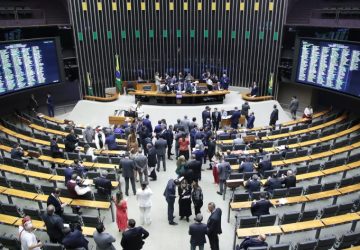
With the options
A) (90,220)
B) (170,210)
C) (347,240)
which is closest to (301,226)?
→ (347,240)

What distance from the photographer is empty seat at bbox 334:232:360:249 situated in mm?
7004

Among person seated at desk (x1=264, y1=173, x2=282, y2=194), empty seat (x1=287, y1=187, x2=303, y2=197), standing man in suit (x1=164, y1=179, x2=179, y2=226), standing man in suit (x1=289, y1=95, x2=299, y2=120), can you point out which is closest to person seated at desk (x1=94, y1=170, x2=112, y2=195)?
standing man in suit (x1=164, y1=179, x2=179, y2=226)

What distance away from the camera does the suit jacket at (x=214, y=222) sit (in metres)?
6.64

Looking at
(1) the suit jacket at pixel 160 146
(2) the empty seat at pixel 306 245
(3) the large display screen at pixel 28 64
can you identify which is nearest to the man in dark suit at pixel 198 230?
(2) the empty seat at pixel 306 245

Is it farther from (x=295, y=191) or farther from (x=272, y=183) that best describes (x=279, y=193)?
(x=295, y=191)

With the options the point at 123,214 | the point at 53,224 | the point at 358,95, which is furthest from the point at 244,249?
the point at 358,95

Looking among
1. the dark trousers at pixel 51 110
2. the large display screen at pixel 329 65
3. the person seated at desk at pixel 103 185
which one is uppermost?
the large display screen at pixel 329 65

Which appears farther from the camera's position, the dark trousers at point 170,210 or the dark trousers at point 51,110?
the dark trousers at point 51,110

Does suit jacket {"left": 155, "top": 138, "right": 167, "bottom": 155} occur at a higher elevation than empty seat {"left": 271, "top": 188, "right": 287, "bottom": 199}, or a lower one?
higher

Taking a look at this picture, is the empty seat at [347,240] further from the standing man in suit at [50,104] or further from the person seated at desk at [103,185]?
the standing man in suit at [50,104]

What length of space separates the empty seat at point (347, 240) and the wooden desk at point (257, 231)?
122 centimetres

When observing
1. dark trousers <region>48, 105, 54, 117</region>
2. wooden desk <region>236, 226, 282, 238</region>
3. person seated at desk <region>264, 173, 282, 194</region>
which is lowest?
dark trousers <region>48, 105, 54, 117</region>

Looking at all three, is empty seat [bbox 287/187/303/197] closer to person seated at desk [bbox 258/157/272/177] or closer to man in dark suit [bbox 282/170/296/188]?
man in dark suit [bbox 282/170/296/188]

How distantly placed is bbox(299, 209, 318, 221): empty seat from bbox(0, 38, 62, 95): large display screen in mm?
12348
